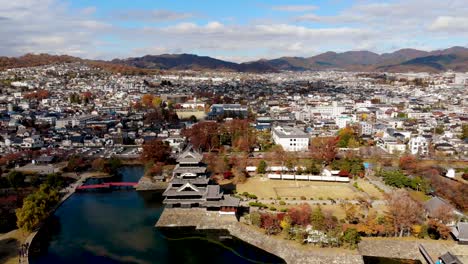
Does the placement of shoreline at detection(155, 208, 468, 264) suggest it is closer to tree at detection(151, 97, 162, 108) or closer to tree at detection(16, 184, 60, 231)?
tree at detection(16, 184, 60, 231)

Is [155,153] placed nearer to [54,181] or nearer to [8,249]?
[54,181]

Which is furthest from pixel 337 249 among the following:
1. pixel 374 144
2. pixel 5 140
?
pixel 5 140

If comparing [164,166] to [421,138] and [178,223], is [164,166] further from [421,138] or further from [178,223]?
[421,138]

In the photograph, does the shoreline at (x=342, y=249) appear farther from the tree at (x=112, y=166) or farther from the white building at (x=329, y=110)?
the white building at (x=329, y=110)

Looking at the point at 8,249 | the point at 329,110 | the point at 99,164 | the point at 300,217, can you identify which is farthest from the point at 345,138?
the point at 8,249

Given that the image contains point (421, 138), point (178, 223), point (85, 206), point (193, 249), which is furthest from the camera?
point (421, 138)

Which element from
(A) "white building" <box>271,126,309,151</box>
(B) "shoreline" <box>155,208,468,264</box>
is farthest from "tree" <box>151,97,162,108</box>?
(B) "shoreline" <box>155,208,468,264</box>

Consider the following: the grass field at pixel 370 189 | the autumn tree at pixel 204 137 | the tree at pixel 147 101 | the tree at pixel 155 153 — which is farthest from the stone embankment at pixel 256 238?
the tree at pixel 147 101
